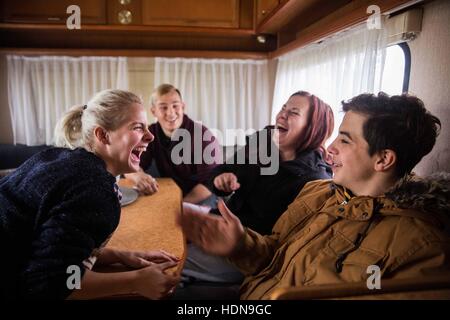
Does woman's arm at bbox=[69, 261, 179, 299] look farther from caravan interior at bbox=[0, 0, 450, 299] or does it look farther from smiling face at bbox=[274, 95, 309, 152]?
smiling face at bbox=[274, 95, 309, 152]

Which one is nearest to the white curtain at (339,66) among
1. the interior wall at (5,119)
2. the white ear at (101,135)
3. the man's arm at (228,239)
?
the man's arm at (228,239)

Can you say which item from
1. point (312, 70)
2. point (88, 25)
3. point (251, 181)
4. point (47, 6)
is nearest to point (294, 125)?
point (251, 181)

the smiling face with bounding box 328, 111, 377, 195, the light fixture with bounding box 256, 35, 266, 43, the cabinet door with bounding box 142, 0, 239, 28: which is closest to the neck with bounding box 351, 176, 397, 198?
the smiling face with bounding box 328, 111, 377, 195

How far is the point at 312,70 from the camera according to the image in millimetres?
1488

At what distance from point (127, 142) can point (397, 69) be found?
84 cm

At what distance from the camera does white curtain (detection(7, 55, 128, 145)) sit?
217cm

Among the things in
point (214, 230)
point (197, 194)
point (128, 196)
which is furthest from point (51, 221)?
point (197, 194)

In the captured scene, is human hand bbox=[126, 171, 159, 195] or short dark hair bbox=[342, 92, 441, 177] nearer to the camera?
short dark hair bbox=[342, 92, 441, 177]

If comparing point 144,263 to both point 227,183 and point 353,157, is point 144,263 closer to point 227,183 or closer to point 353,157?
point 353,157

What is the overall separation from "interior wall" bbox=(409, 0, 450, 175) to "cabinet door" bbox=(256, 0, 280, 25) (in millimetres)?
874

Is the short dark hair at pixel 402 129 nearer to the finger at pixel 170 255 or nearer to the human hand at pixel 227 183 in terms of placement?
the finger at pixel 170 255

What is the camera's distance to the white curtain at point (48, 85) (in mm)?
2166
